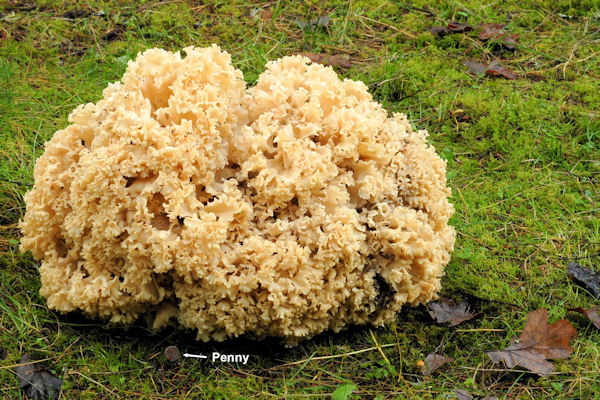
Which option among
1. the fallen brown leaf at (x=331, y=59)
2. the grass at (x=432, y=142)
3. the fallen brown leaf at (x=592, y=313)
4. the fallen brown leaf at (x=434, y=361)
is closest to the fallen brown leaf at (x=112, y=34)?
the grass at (x=432, y=142)

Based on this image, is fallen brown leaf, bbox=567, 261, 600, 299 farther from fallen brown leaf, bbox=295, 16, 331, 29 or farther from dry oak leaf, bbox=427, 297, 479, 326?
fallen brown leaf, bbox=295, 16, 331, 29

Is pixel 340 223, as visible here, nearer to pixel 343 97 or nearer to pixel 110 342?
pixel 343 97

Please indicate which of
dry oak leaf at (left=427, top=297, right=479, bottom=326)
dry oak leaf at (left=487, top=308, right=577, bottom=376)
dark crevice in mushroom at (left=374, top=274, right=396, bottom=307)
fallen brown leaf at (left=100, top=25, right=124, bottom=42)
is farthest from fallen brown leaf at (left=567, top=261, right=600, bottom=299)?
fallen brown leaf at (left=100, top=25, right=124, bottom=42)

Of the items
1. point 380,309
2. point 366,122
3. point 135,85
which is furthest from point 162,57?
point 380,309

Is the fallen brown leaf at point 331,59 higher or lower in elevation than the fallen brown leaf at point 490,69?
lower

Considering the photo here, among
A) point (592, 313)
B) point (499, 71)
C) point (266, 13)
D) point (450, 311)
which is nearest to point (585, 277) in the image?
point (592, 313)

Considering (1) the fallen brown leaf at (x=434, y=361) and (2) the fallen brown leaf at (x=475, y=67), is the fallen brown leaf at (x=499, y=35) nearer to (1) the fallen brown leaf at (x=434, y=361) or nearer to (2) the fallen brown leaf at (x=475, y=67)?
(2) the fallen brown leaf at (x=475, y=67)
